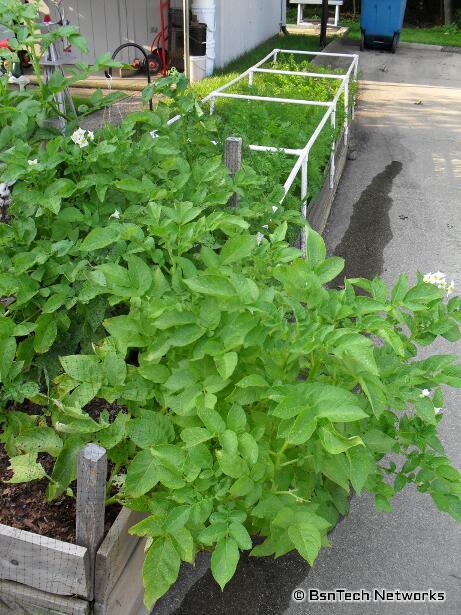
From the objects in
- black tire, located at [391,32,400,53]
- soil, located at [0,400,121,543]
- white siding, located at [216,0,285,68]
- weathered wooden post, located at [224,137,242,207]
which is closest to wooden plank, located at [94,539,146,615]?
soil, located at [0,400,121,543]

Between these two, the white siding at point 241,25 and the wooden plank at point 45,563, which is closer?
the wooden plank at point 45,563

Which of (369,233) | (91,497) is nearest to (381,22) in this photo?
(369,233)

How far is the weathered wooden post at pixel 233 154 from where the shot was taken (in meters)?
3.10

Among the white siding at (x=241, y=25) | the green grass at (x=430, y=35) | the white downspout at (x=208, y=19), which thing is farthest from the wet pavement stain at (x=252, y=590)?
the green grass at (x=430, y=35)

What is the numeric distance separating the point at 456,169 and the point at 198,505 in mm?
7071

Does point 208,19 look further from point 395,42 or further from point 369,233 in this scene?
point 395,42

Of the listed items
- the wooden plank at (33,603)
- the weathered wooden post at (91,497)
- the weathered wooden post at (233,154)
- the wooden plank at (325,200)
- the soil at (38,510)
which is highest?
the weathered wooden post at (233,154)

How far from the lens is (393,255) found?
556 cm

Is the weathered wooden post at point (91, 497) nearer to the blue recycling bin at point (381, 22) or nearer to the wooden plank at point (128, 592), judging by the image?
the wooden plank at point (128, 592)

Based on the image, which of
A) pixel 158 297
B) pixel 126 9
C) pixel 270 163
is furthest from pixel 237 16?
pixel 158 297

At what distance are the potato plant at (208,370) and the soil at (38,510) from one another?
0.11 m

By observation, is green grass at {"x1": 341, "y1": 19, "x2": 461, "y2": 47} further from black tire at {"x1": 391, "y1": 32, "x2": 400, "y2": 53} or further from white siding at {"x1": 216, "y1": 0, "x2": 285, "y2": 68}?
white siding at {"x1": 216, "y1": 0, "x2": 285, "y2": 68}

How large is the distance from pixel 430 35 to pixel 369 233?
15.5 metres

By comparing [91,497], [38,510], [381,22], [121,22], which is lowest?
[38,510]
